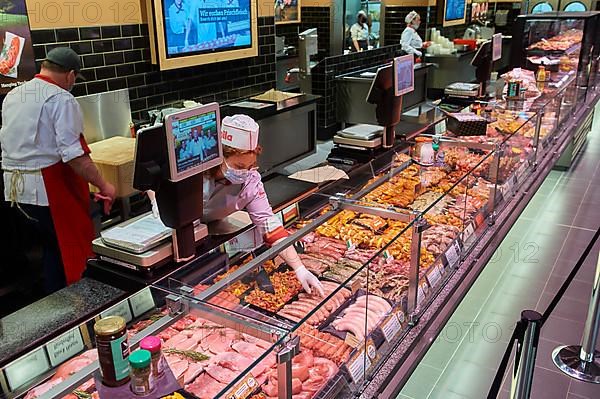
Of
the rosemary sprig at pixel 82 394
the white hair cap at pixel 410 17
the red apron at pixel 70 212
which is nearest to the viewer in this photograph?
the rosemary sprig at pixel 82 394

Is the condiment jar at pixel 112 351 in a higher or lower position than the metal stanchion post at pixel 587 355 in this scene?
higher

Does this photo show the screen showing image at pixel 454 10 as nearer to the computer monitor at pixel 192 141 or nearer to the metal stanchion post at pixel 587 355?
the metal stanchion post at pixel 587 355

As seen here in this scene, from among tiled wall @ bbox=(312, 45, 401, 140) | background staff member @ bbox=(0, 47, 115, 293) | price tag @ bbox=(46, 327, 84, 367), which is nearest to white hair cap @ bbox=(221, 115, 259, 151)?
price tag @ bbox=(46, 327, 84, 367)

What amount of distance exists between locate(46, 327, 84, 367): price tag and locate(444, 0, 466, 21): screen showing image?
11831 millimetres

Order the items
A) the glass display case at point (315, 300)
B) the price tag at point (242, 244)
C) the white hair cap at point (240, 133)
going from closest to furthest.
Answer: the glass display case at point (315, 300) → the price tag at point (242, 244) → the white hair cap at point (240, 133)

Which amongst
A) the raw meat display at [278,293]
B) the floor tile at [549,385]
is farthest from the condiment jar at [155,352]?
the floor tile at [549,385]

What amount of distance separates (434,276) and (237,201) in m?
1.05

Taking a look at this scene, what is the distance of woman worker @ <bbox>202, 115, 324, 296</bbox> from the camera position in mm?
2461

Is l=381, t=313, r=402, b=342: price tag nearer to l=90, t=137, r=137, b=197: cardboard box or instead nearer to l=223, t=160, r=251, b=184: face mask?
l=223, t=160, r=251, b=184: face mask

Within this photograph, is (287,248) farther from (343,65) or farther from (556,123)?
(343,65)

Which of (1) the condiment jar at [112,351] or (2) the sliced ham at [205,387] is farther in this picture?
(2) the sliced ham at [205,387]

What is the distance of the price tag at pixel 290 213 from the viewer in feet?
9.38

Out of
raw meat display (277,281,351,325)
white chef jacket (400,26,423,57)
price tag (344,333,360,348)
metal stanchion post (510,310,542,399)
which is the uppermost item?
white chef jacket (400,26,423,57)

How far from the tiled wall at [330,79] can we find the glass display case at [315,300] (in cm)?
549
